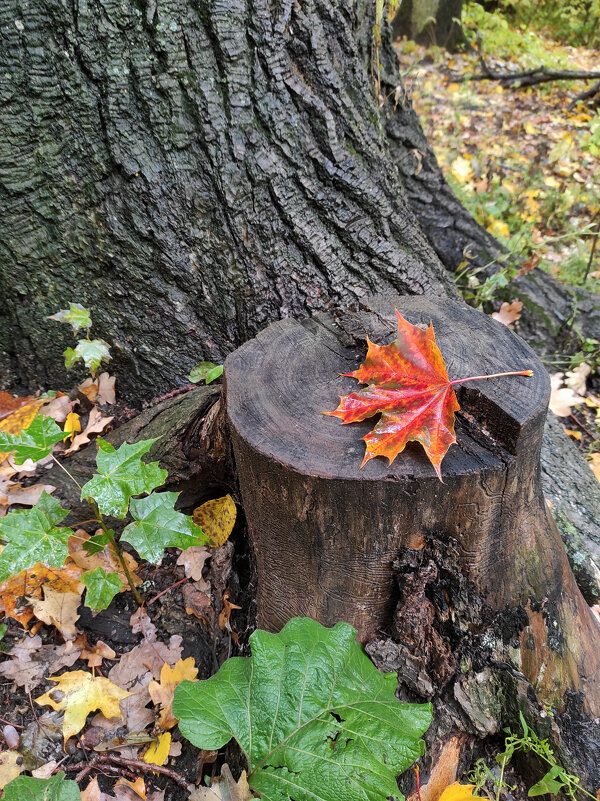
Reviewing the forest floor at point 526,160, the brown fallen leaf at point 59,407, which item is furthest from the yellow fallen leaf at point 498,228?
the brown fallen leaf at point 59,407

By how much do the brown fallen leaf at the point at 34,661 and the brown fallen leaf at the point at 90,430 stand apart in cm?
78

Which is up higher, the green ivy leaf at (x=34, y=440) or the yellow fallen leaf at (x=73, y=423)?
the green ivy leaf at (x=34, y=440)

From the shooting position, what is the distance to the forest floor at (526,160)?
3350 mm

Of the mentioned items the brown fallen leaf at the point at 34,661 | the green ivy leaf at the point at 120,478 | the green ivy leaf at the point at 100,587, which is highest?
the green ivy leaf at the point at 120,478

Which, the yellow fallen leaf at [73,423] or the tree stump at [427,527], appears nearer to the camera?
the tree stump at [427,527]

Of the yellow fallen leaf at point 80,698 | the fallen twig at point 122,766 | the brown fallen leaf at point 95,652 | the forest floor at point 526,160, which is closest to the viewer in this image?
the fallen twig at point 122,766

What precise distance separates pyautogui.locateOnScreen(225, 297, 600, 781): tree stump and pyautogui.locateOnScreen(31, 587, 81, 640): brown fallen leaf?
712 mm

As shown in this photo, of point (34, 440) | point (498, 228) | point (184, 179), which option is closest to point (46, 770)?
point (34, 440)

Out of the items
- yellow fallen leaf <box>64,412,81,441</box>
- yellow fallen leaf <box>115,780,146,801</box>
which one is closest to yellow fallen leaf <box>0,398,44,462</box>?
yellow fallen leaf <box>64,412,81,441</box>

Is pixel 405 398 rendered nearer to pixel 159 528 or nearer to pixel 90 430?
pixel 159 528

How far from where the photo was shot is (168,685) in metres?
1.84

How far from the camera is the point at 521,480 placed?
156 centimetres

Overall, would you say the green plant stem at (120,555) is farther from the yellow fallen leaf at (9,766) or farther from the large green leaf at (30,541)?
the yellow fallen leaf at (9,766)

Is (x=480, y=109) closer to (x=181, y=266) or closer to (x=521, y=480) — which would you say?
(x=181, y=266)
